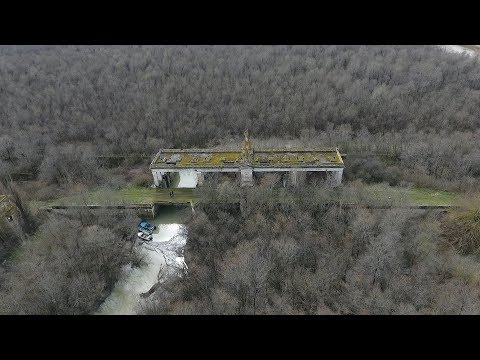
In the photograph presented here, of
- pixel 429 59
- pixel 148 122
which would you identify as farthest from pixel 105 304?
pixel 429 59

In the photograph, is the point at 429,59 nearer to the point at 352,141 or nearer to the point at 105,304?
the point at 352,141

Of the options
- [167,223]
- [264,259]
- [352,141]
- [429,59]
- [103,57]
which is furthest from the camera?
[103,57]

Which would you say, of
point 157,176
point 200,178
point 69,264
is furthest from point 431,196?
point 69,264

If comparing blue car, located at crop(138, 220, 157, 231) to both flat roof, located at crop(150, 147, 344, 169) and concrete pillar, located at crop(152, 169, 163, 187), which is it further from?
flat roof, located at crop(150, 147, 344, 169)

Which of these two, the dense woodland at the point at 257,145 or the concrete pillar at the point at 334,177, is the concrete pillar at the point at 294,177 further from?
the concrete pillar at the point at 334,177

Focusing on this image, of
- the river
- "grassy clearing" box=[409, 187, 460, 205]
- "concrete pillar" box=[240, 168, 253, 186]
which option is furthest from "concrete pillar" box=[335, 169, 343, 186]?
the river

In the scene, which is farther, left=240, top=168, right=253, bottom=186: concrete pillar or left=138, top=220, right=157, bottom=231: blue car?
left=240, top=168, right=253, bottom=186: concrete pillar
